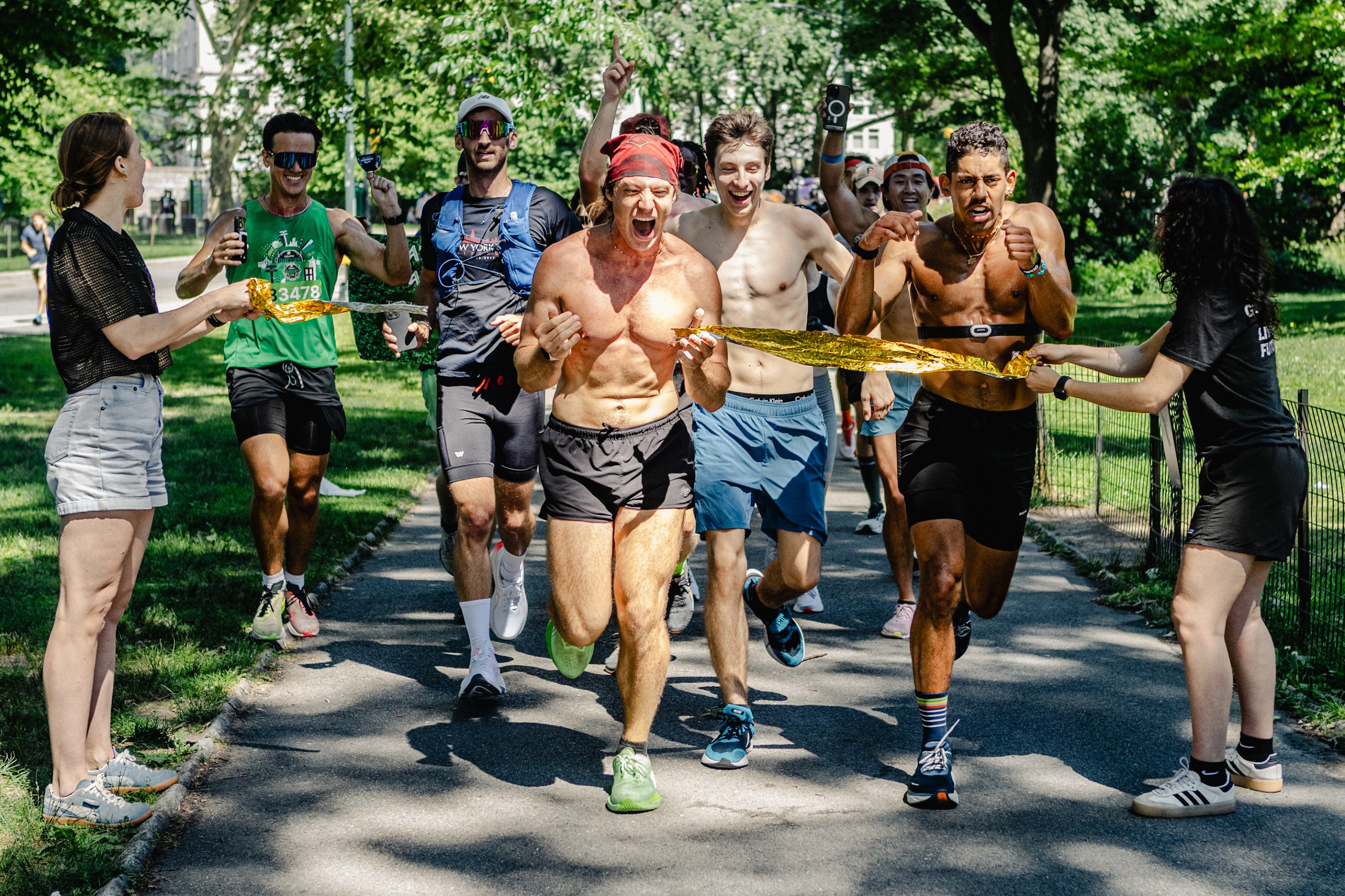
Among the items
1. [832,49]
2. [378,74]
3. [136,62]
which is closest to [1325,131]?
[378,74]

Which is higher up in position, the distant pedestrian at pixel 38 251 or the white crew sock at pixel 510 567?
the distant pedestrian at pixel 38 251

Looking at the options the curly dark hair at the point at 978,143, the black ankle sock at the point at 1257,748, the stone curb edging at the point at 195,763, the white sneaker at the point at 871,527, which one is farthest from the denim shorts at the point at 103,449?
the white sneaker at the point at 871,527

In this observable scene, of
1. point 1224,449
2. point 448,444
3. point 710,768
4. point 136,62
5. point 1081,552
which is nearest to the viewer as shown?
point 1224,449

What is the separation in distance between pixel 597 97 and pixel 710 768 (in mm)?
15625

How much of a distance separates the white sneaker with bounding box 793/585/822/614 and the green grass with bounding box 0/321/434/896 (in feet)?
9.39

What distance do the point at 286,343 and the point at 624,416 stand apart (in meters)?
2.44

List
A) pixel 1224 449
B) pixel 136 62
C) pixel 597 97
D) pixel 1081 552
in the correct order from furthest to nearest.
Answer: pixel 136 62, pixel 597 97, pixel 1081 552, pixel 1224 449

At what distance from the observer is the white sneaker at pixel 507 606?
6.68 metres

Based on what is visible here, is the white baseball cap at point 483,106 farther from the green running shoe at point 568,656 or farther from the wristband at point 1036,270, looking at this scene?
the wristband at point 1036,270

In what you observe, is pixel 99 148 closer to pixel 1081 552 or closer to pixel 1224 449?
pixel 1224 449

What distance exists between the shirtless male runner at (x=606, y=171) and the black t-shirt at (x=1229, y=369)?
1920 mm

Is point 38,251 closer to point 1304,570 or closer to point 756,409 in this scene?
point 756,409

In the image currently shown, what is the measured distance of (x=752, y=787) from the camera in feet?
16.4

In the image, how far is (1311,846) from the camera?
438cm
